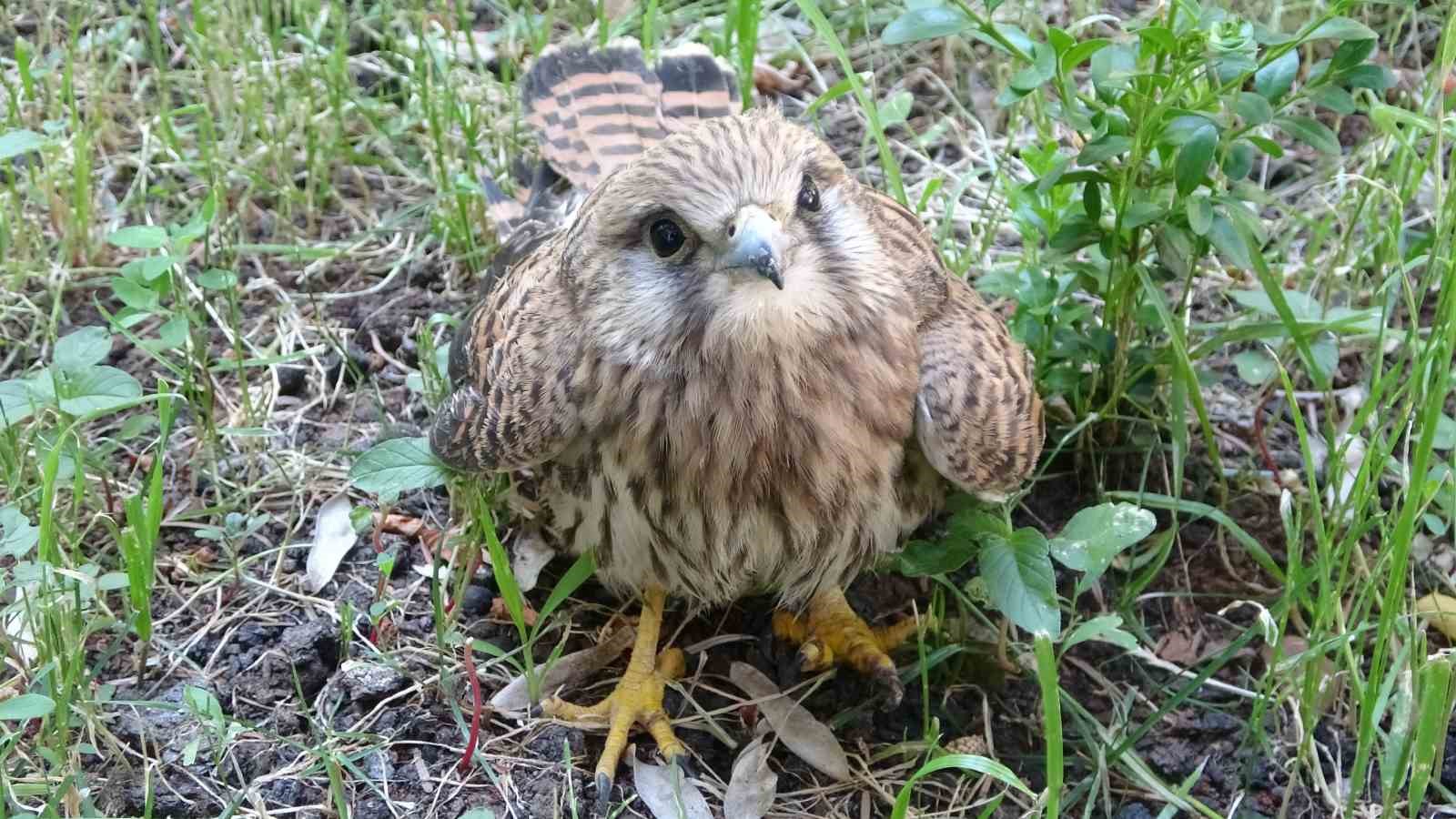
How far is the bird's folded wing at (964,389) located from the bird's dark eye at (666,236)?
1.32 ft

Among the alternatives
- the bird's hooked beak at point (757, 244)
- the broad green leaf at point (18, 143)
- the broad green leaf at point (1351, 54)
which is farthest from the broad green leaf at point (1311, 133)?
the broad green leaf at point (18, 143)

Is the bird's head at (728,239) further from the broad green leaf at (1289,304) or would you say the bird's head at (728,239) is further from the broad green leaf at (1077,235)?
the broad green leaf at (1289,304)

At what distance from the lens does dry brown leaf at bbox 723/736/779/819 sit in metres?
2.75

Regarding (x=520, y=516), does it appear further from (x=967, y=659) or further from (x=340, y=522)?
(x=967, y=659)

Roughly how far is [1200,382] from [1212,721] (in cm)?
70

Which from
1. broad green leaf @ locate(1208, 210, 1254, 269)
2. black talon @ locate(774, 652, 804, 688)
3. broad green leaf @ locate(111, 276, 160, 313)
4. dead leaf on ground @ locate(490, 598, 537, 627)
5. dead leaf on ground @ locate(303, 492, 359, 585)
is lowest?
black talon @ locate(774, 652, 804, 688)

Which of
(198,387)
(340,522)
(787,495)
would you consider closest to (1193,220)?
(787,495)

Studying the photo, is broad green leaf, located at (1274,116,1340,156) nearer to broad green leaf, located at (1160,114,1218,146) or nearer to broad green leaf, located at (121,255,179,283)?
broad green leaf, located at (1160,114,1218,146)

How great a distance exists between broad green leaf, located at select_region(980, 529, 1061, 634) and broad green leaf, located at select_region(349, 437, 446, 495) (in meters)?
1.02

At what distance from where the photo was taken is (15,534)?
2.71 m

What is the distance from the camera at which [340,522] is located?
3.22 metres

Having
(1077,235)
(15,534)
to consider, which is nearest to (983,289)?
(1077,235)

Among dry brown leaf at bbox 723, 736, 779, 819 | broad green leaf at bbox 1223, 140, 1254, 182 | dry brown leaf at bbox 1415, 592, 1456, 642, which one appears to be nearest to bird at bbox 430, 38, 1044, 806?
dry brown leaf at bbox 723, 736, 779, 819

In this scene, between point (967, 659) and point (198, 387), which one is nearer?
point (967, 659)
